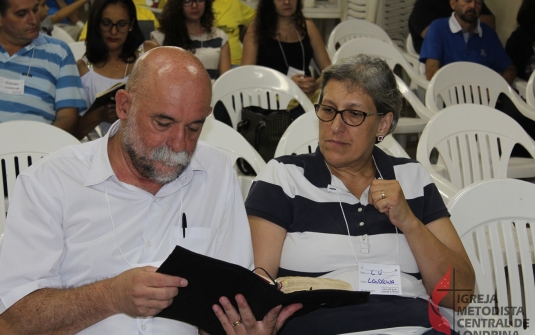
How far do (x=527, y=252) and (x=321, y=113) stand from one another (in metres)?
0.84

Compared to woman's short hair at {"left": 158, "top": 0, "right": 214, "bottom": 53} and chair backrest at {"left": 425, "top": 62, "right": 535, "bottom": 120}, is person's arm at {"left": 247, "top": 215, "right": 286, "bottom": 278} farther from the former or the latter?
woman's short hair at {"left": 158, "top": 0, "right": 214, "bottom": 53}

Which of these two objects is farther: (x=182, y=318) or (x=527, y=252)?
(x=527, y=252)

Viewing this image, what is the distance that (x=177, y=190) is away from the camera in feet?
5.82

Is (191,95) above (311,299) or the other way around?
above

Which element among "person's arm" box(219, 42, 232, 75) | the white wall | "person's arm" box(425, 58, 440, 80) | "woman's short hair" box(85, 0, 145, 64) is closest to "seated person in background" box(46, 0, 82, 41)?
"person's arm" box(219, 42, 232, 75)

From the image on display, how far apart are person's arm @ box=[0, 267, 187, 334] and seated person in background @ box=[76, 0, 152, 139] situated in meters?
2.15

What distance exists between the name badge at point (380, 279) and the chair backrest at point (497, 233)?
1.08 ft

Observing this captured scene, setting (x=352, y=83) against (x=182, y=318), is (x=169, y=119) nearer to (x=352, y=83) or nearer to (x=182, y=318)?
(x=182, y=318)

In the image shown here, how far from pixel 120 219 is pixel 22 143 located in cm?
76

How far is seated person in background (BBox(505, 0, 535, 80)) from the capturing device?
4.94m

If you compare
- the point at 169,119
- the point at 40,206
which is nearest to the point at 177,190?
the point at 169,119

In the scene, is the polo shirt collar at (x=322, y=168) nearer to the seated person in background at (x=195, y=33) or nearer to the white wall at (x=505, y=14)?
the seated person in background at (x=195, y=33)

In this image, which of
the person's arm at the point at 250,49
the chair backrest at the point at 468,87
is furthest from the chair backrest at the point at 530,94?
the person's arm at the point at 250,49

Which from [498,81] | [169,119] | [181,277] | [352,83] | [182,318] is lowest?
[182,318]
